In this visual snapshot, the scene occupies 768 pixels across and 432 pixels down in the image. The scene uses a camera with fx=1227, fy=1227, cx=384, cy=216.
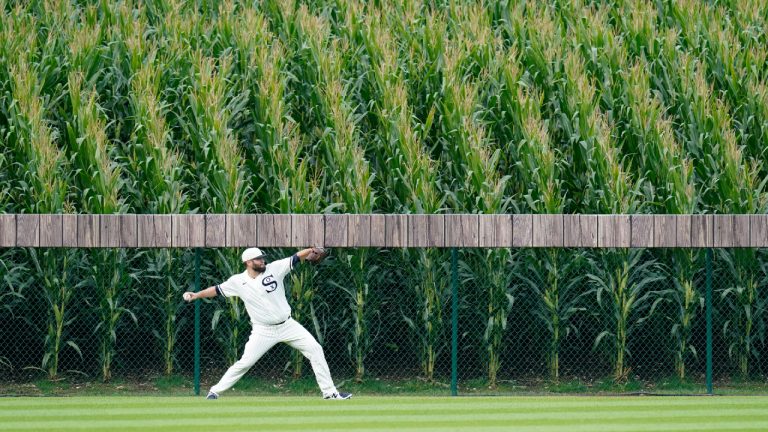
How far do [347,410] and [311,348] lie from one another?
3.64 ft

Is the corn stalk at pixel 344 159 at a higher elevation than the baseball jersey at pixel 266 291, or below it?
higher

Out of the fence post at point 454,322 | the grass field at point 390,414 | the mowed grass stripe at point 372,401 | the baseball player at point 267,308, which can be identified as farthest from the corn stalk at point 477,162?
the baseball player at point 267,308

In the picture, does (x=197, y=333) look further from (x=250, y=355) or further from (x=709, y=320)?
(x=709, y=320)

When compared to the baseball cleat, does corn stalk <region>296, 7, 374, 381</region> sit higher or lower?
higher

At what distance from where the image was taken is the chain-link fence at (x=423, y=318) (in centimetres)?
1603

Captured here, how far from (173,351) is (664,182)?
717cm

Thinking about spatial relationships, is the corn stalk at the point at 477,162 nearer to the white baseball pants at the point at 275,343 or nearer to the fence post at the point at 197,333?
the white baseball pants at the point at 275,343

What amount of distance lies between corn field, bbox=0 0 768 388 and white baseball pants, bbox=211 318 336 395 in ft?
7.44

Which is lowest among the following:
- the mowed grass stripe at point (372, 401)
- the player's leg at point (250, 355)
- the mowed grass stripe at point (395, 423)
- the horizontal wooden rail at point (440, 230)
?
the mowed grass stripe at point (372, 401)

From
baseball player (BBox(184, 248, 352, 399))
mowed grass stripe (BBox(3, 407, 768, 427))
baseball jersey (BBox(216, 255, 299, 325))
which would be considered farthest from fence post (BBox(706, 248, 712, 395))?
baseball jersey (BBox(216, 255, 299, 325))

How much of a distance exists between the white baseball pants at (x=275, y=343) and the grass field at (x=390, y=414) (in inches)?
11.0

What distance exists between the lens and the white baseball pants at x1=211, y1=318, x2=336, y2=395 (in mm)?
13680

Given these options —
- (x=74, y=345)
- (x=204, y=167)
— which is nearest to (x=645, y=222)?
(x=204, y=167)

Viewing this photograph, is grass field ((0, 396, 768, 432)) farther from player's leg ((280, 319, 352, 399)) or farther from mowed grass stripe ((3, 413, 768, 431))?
player's leg ((280, 319, 352, 399))
